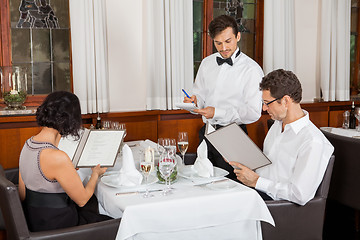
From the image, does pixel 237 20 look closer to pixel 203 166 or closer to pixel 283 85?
pixel 283 85

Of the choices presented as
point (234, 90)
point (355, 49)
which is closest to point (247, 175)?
point (234, 90)

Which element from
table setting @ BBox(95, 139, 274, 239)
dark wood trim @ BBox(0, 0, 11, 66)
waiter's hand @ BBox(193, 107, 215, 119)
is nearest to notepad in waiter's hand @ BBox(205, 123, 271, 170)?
table setting @ BBox(95, 139, 274, 239)

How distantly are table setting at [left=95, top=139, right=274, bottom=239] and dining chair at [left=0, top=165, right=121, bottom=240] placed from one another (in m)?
0.09

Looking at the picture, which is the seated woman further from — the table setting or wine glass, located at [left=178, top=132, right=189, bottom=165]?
wine glass, located at [left=178, top=132, right=189, bottom=165]

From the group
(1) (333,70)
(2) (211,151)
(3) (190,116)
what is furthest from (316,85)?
(2) (211,151)

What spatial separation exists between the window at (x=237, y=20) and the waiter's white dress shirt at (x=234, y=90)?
1430mm

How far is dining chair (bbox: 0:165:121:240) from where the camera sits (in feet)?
6.16

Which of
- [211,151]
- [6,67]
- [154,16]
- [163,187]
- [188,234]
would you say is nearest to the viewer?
[188,234]

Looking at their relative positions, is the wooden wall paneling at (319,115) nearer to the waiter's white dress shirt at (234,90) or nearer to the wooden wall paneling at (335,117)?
the wooden wall paneling at (335,117)

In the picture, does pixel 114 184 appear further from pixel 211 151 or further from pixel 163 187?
pixel 211 151

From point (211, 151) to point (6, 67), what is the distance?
220 cm

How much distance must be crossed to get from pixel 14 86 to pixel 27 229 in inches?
98.1

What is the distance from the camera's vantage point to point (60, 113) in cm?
211

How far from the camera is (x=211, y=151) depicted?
10.5 feet
